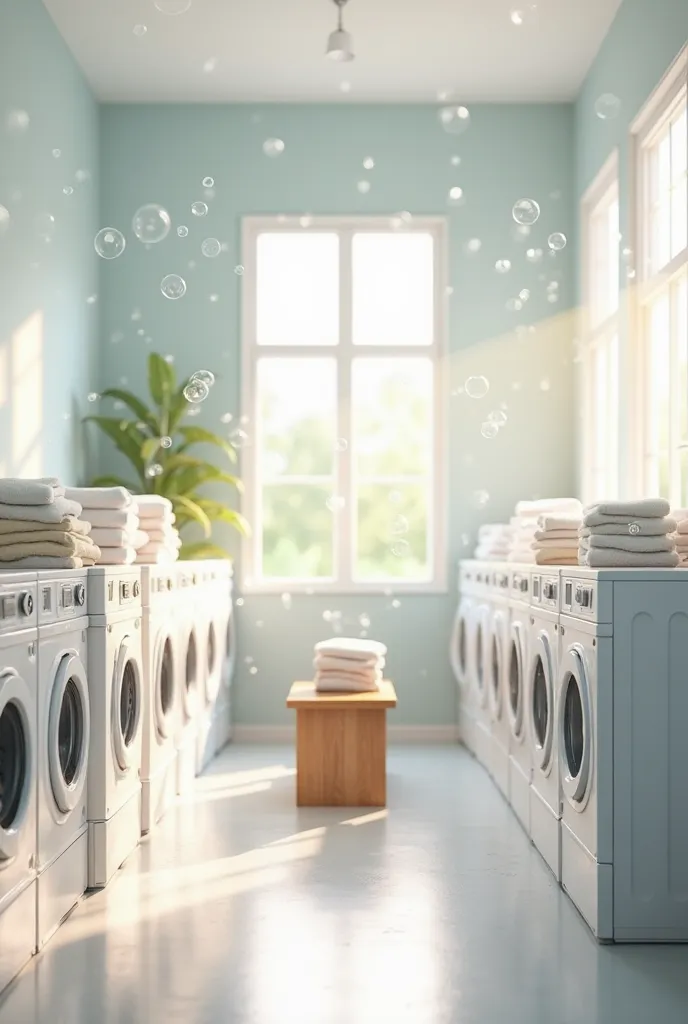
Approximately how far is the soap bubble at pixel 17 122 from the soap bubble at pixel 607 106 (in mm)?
2561

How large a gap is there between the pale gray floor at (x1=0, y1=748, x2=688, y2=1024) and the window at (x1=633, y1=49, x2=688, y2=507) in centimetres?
158

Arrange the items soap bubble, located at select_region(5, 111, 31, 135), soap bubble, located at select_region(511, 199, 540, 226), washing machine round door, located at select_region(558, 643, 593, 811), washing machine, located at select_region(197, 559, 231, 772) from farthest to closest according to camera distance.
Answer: washing machine, located at select_region(197, 559, 231, 772) → soap bubble, located at select_region(511, 199, 540, 226) → soap bubble, located at select_region(5, 111, 31, 135) → washing machine round door, located at select_region(558, 643, 593, 811)

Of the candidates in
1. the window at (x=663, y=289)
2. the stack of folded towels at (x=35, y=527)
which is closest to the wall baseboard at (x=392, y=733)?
the window at (x=663, y=289)

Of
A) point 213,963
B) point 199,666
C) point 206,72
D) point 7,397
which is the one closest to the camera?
point 213,963

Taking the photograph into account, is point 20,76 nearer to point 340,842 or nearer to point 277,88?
point 277,88

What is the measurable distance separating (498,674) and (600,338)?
196 cm

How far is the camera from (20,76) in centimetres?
462

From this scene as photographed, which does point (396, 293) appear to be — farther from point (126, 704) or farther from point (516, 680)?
point (126, 704)

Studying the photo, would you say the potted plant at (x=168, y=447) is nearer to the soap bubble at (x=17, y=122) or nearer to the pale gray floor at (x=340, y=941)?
the soap bubble at (x=17, y=122)

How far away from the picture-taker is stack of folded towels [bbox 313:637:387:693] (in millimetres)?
4582

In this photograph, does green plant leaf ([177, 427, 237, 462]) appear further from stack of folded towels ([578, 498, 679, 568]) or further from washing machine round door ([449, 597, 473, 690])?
stack of folded towels ([578, 498, 679, 568])

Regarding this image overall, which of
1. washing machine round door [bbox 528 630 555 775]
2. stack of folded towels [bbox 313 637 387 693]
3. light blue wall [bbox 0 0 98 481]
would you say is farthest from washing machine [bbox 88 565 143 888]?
washing machine round door [bbox 528 630 555 775]

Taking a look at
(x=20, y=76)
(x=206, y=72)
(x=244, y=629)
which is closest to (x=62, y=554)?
(x=20, y=76)

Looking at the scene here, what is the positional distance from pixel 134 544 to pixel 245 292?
2.43m
